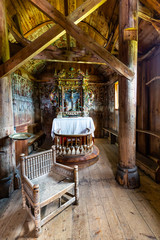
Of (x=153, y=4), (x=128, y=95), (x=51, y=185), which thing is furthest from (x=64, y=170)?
(x=153, y=4)

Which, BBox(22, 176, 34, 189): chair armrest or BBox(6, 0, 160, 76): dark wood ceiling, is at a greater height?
BBox(6, 0, 160, 76): dark wood ceiling

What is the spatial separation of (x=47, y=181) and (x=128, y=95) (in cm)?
217

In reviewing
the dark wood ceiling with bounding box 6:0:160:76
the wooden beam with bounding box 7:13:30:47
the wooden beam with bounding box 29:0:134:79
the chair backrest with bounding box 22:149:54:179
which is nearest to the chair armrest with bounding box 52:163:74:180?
the chair backrest with bounding box 22:149:54:179

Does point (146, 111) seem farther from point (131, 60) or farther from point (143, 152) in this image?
point (131, 60)

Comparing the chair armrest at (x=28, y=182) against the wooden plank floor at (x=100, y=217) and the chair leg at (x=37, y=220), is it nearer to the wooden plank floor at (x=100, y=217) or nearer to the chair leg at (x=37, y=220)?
the chair leg at (x=37, y=220)

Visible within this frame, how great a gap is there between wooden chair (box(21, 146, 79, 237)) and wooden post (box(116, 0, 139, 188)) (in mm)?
1158

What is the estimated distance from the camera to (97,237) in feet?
4.75

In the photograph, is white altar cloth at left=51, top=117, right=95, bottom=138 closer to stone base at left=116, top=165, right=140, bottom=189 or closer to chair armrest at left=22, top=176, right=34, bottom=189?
stone base at left=116, top=165, right=140, bottom=189

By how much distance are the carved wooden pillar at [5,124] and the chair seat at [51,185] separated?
690 mm

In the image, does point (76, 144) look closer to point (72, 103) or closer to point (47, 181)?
point (47, 181)

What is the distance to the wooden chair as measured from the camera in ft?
5.21

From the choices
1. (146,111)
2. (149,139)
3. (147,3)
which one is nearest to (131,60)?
(147,3)

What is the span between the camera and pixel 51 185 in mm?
1816

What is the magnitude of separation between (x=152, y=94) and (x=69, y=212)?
337cm
